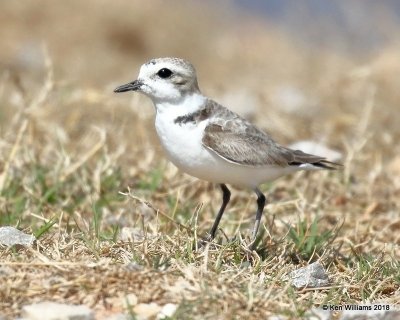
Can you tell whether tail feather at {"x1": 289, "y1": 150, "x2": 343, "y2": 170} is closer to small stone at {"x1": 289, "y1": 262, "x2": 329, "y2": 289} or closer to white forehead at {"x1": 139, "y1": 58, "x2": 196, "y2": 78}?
white forehead at {"x1": 139, "y1": 58, "x2": 196, "y2": 78}

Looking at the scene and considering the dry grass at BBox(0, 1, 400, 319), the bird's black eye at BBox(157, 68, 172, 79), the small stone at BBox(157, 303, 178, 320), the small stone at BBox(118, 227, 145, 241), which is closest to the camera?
the small stone at BBox(157, 303, 178, 320)

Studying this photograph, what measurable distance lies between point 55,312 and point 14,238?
38.6 inches

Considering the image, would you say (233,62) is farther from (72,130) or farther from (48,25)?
(72,130)

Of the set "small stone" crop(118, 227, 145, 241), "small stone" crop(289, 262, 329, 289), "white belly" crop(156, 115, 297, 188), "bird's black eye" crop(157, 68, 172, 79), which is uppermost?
"bird's black eye" crop(157, 68, 172, 79)

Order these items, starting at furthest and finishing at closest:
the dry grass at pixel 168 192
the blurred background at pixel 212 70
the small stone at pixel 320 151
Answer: the blurred background at pixel 212 70, the small stone at pixel 320 151, the dry grass at pixel 168 192

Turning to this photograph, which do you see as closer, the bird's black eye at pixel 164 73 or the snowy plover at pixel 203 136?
the snowy plover at pixel 203 136

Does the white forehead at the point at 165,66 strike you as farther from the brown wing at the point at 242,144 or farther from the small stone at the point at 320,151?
the small stone at the point at 320,151

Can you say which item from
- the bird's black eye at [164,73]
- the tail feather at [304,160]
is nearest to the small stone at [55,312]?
the bird's black eye at [164,73]

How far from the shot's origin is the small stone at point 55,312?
348 centimetres

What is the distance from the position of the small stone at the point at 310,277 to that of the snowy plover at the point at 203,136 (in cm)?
57

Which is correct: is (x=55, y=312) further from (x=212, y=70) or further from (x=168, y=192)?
(x=212, y=70)

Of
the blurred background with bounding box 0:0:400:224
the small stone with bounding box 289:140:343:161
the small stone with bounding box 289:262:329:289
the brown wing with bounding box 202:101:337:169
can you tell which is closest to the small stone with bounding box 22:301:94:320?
the small stone with bounding box 289:262:329:289

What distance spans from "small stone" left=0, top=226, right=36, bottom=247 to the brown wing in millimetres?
1078

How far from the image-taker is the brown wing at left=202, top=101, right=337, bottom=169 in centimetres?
492
